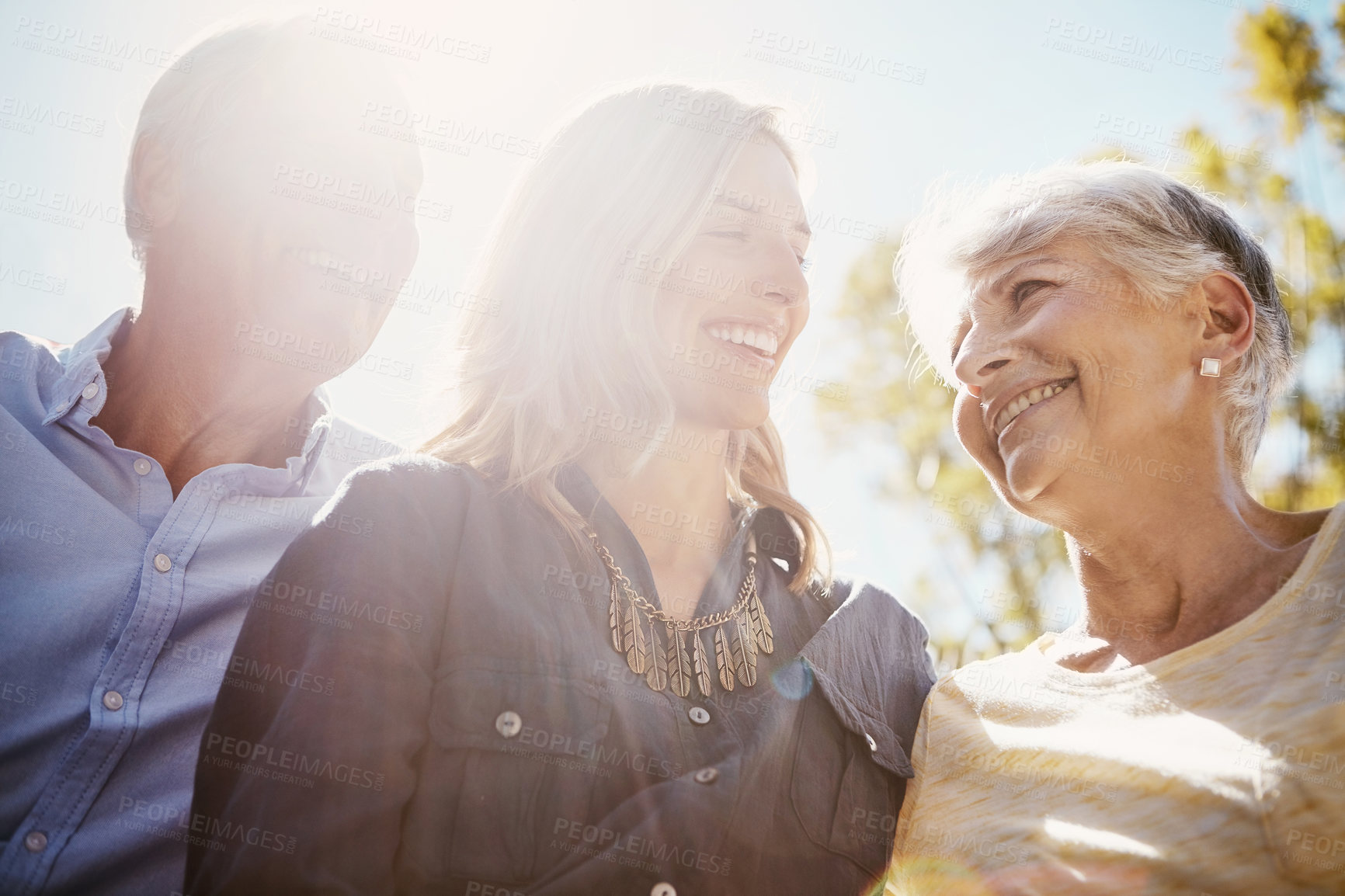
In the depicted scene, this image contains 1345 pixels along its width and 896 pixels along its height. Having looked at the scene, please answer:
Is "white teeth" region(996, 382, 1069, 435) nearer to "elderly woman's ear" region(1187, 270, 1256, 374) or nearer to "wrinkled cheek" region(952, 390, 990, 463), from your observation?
"wrinkled cheek" region(952, 390, 990, 463)

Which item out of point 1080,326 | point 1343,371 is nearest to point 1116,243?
point 1080,326

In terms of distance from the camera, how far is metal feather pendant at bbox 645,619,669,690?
2.39m

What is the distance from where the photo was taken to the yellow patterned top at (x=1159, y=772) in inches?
79.7

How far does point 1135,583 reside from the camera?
2.72 metres

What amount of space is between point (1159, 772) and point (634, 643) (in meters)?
1.35

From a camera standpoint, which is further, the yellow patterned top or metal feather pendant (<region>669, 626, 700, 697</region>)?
metal feather pendant (<region>669, 626, 700, 697</region>)

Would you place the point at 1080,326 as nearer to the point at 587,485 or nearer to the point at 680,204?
the point at 680,204

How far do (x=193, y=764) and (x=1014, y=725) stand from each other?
7.92ft

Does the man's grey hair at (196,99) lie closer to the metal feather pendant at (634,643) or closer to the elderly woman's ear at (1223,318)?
the metal feather pendant at (634,643)

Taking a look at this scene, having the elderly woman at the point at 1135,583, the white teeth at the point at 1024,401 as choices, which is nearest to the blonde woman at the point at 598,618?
the elderly woman at the point at 1135,583

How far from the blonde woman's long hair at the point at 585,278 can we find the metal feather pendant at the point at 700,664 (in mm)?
485

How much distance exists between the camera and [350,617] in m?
2.06

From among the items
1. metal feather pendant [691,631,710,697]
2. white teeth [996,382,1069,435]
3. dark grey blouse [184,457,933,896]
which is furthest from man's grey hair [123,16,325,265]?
white teeth [996,382,1069,435]

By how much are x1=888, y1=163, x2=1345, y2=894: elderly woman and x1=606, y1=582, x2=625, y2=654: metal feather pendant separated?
1019 mm
